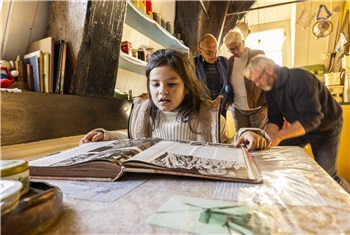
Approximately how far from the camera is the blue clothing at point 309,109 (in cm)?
130

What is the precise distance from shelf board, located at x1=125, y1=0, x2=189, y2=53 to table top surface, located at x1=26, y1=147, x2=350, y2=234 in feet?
4.30

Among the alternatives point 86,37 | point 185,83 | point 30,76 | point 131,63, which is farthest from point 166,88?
point 131,63

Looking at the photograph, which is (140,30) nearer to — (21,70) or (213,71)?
(213,71)

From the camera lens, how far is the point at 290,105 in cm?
139

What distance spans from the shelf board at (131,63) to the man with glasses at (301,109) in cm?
83

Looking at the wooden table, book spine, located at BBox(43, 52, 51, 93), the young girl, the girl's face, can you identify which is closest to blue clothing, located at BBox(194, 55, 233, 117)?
the young girl

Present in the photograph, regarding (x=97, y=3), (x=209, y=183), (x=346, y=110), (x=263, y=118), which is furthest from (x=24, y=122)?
(x=346, y=110)

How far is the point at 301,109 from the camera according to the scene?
4.28 ft

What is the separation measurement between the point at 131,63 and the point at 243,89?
0.91m

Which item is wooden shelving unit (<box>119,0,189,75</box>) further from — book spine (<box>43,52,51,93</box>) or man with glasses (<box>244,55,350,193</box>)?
man with glasses (<box>244,55,350,193</box>)

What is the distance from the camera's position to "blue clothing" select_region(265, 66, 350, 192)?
1.30 m

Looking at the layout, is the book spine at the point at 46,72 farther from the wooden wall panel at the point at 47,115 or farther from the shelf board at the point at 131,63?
the shelf board at the point at 131,63

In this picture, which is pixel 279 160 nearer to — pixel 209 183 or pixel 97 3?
pixel 209 183

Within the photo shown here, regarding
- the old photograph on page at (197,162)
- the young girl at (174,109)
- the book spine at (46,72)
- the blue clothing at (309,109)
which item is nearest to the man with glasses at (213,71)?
the blue clothing at (309,109)
